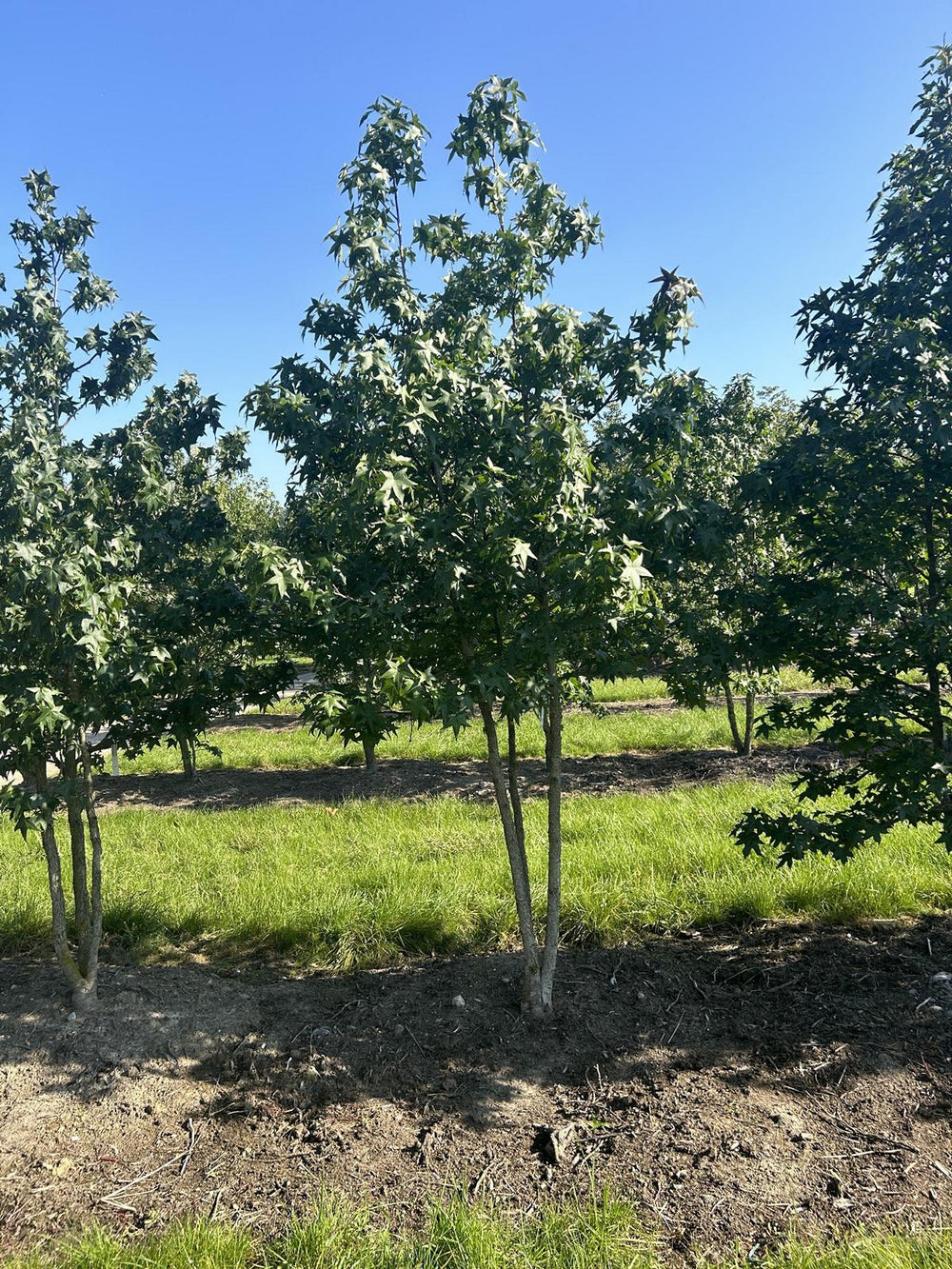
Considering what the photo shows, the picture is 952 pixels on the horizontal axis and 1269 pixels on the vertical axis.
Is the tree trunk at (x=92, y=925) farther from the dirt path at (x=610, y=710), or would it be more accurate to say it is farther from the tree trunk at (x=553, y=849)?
the dirt path at (x=610, y=710)

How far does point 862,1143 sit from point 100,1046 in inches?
153

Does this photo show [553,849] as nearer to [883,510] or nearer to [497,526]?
[497,526]

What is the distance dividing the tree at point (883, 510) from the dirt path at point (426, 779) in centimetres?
525

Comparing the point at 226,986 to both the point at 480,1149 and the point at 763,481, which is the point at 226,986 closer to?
the point at 480,1149

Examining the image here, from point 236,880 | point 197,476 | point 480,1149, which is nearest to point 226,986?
point 236,880

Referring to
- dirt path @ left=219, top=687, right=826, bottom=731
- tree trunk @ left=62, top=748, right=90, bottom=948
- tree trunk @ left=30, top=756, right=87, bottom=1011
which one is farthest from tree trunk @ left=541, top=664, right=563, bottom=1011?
dirt path @ left=219, top=687, right=826, bottom=731

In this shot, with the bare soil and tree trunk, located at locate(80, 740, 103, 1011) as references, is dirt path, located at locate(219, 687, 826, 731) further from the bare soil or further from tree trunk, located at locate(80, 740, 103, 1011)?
tree trunk, located at locate(80, 740, 103, 1011)

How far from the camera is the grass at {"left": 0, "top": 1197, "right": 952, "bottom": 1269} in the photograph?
2705 mm

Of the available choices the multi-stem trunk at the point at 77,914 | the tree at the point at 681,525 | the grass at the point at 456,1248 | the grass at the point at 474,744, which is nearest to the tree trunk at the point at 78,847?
the multi-stem trunk at the point at 77,914

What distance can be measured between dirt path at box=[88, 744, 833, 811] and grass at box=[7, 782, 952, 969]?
2104 millimetres

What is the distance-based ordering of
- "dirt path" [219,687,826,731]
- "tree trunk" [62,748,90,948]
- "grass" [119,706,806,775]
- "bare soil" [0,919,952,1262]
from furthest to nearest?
"dirt path" [219,687,826,731] → "grass" [119,706,806,775] → "tree trunk" [62,748,90,948] → "bare soil" [0,919,952,1262]

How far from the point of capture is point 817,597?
4.06m

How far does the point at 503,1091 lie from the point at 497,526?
9.25ft

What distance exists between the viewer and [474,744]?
12266 mm
